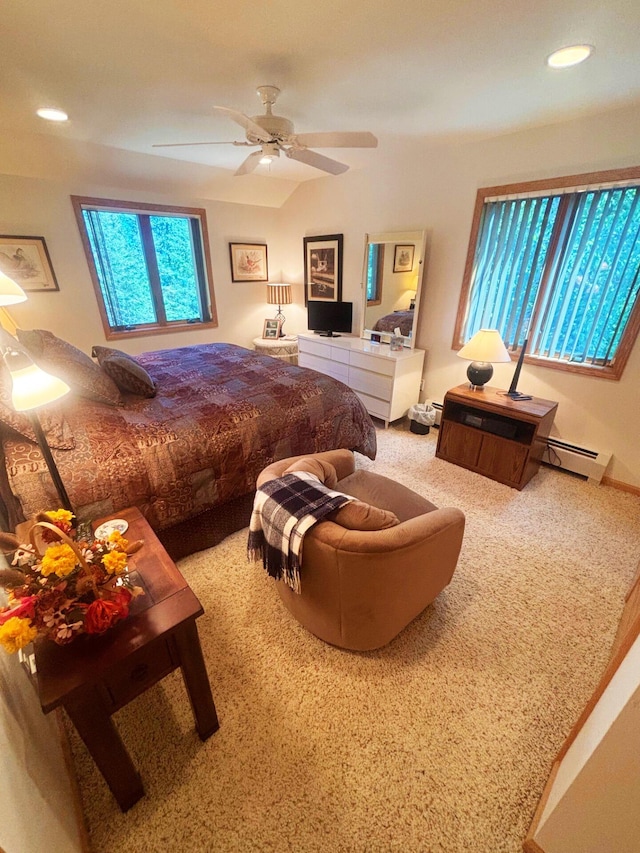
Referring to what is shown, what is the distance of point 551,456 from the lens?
2895 mm

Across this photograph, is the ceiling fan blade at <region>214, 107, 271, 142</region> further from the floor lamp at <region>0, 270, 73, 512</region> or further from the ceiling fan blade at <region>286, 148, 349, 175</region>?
the floor lamp at <region>0, 270, 73, 512</region>

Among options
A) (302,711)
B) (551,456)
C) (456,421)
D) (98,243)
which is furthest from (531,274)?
(98,243)

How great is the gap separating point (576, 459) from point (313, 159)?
9.84 feet

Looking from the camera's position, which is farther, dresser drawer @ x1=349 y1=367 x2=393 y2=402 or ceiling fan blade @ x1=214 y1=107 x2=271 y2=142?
dresser drawer @ x1=349 y1=367 x2=393 y2=402

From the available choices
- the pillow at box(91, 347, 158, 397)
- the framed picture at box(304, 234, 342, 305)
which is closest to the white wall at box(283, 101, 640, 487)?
the framed picture at box(304, 234, 342, 305)

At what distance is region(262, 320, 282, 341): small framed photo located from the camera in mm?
4785

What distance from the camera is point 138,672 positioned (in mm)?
1016

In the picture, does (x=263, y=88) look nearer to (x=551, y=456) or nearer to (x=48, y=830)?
(x=48, y=830)

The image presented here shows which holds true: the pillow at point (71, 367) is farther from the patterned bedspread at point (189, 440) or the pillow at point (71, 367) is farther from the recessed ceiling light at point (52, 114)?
the recessed ceiling light at point (52, 114)

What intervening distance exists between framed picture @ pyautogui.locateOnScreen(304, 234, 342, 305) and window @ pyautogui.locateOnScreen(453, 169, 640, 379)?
158 cm

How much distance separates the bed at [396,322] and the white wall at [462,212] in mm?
125

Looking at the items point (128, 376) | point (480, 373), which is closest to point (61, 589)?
point (128, 376)

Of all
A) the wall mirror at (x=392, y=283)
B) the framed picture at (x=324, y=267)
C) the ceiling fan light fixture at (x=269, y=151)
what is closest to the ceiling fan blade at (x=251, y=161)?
the ceiling fan light fixture at (x=269, y=151)

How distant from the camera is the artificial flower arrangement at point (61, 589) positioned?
78 cm
